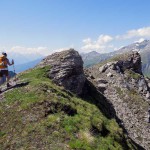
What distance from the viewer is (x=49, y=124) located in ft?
84.9

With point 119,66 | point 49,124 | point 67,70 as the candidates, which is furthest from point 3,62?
point 119,66

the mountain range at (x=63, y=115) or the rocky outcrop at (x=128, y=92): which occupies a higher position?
the mountain range at (x=63, y=115)

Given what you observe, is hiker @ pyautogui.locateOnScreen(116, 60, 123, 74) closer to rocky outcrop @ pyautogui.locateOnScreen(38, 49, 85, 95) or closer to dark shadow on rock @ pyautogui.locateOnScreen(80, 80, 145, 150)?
dark shadow on rock @ pyautogui.locateOnScreen(80, 80, 145, 150)

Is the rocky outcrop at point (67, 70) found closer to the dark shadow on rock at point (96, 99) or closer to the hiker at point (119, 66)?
the dark shadow on rock at point (96, 99)

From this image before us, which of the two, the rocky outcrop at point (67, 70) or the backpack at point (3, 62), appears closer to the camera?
the backpack at point (3, 62)

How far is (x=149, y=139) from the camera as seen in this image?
A: 4784 centimetres

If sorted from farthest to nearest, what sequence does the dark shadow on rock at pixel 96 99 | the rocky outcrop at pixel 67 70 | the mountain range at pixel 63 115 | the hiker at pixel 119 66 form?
the hiker at pixel 119 66 < the dark shadow on rock at pixel 96 99 < the rocky outcrop at pixel 67 70 < the mountain range at pixel 63 115

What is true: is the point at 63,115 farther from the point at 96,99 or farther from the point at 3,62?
the point at 96,99

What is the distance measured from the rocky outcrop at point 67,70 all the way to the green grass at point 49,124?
371 inches

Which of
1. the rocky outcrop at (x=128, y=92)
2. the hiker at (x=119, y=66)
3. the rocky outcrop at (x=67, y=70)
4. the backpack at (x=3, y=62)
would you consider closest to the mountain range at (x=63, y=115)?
the rocky outcrop at (x=67, y=70)

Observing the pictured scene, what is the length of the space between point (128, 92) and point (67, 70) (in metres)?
19.1

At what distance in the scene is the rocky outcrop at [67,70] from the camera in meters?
44.6

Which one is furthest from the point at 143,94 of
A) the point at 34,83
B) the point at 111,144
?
the point at 111,144

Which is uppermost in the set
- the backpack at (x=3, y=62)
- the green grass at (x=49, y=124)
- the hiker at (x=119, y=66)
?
the backpack at (x=3, y=62)
